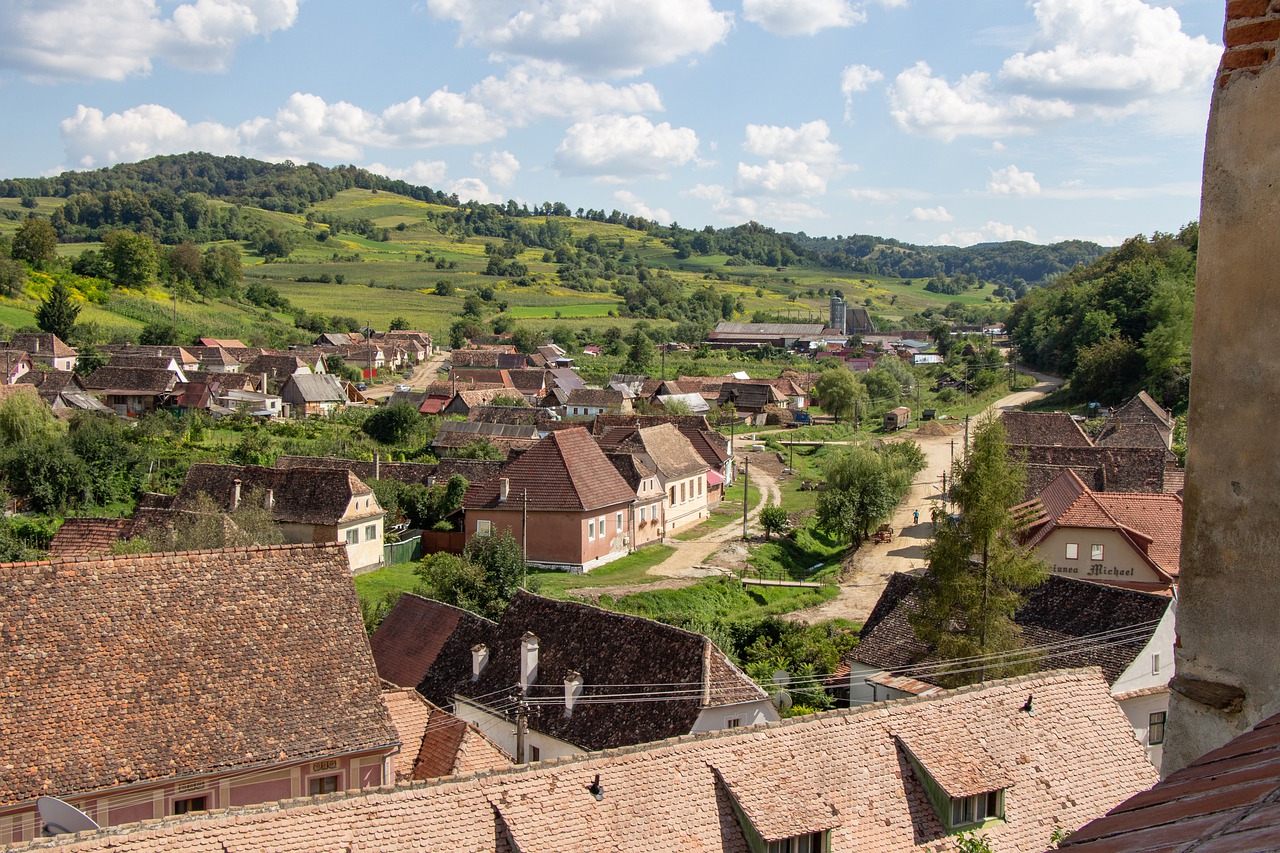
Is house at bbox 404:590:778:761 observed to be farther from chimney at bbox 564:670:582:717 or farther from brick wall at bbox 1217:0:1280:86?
brick wall at bbox 1217:0:1280:86

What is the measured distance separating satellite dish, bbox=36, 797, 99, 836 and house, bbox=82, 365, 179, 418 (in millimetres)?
65548

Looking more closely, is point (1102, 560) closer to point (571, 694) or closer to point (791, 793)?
point (571, 694)

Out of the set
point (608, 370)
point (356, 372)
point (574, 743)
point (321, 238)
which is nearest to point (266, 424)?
point (356, 372)

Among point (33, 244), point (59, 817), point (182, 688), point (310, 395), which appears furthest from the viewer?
point (33, 244)

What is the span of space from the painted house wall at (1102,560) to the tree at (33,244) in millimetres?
103502

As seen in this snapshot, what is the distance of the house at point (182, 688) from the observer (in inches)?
595

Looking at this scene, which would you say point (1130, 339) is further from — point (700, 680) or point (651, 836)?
point (651, 836)

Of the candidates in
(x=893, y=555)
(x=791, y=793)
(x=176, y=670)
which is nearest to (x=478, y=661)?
(x=176, y=670)

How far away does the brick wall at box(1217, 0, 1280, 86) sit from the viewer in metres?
3.95

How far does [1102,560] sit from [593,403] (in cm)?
5255

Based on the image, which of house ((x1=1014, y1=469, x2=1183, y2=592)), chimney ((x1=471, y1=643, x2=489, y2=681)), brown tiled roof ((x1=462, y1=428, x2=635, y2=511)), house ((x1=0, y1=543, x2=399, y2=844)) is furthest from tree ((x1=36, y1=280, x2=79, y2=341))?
house ((x1=1014, y1=469, x2=1183, y2=592))

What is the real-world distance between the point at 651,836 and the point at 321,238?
195m

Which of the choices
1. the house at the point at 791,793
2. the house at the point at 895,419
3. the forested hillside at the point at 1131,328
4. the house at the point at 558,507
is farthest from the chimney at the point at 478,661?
the house at the point at 895,419

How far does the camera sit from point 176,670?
16.6 metres
